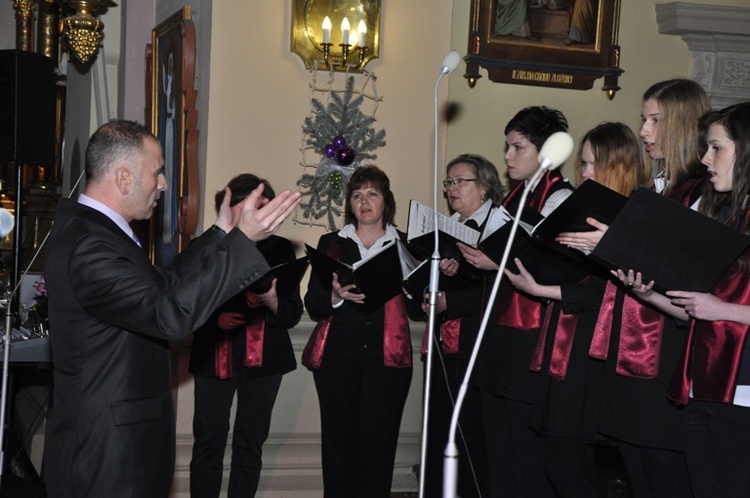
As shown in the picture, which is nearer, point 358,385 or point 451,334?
point 358,385

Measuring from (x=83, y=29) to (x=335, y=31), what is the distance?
1727mm

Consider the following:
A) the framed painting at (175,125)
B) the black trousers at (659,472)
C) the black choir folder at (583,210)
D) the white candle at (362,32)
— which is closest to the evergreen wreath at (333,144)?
the white candle at (362,32)

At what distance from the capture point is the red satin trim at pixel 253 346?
4.39 metres

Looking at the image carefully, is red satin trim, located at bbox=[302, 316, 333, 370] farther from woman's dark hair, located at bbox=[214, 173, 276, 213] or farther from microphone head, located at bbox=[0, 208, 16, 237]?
microphone head, located at bbox=[0, 208, 16, 237]

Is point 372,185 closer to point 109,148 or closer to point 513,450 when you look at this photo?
point 513,450

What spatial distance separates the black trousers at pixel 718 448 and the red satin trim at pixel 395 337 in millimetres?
1715

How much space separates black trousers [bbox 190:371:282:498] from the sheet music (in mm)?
1065

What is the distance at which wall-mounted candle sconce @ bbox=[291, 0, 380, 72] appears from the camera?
5051mm

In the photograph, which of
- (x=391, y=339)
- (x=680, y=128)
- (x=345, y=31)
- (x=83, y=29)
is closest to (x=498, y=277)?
(x=680, y=128)

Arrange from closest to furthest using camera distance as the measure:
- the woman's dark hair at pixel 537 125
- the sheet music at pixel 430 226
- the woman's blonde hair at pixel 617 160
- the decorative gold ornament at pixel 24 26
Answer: the woman's blonde hair at pixel 617 160 → the sheet music at pixel 430 226 → the woman's dark hair at pixel 537 125 → the decorative gold ornament at pixel 24 26

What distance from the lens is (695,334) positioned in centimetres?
292

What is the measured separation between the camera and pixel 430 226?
155 inches

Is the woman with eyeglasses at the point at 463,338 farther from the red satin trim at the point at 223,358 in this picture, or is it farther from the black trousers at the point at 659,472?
the black trousers at the point at 659,472

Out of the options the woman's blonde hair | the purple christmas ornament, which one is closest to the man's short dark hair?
the woman's blonde hair
